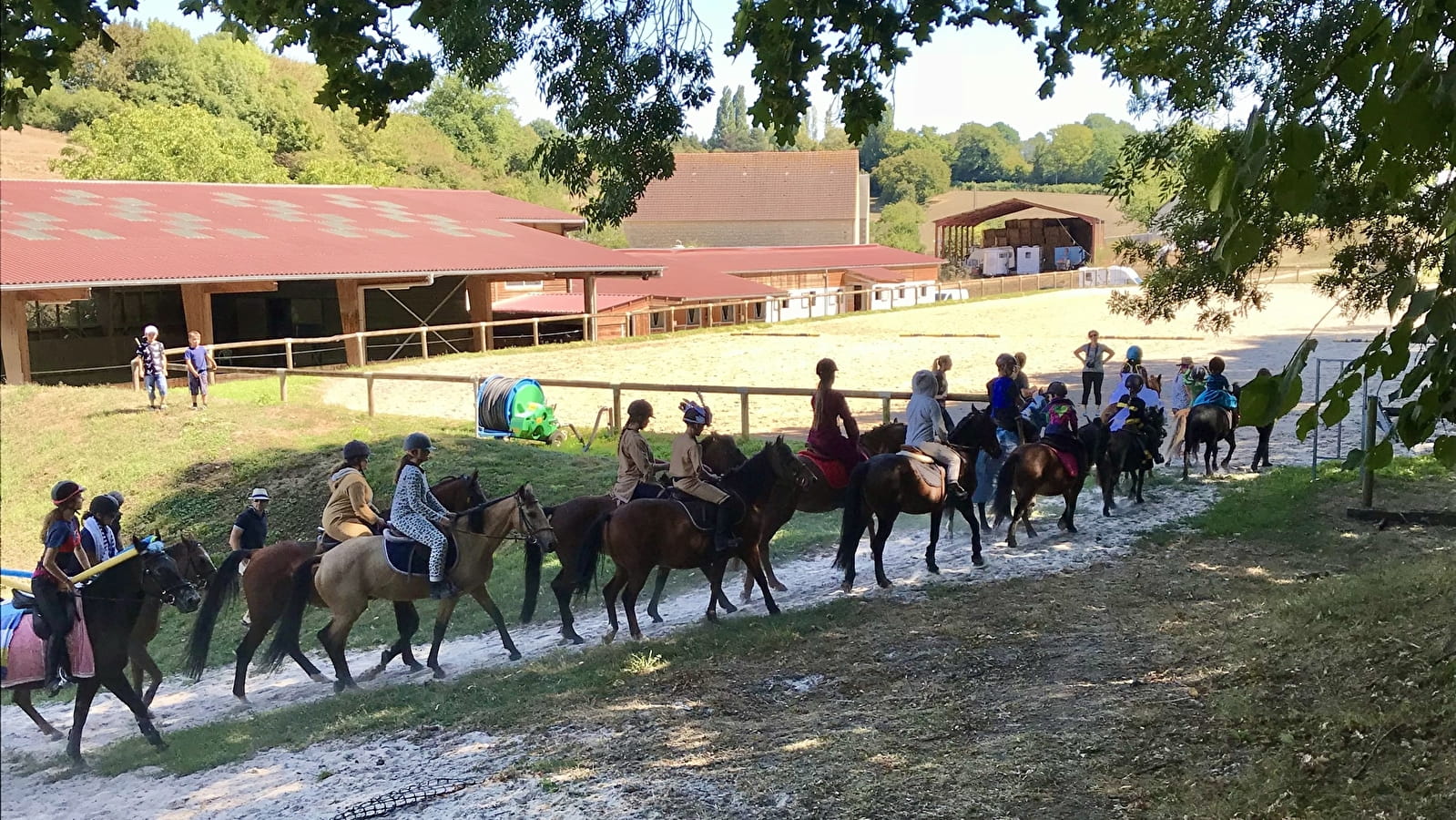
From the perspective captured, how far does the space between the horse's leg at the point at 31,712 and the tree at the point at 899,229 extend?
7656 cm

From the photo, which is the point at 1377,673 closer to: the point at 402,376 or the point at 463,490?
the point at 463,490

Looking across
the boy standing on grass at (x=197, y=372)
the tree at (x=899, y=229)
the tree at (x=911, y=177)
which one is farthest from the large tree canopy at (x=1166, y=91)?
the tree at (x=911, y=177)

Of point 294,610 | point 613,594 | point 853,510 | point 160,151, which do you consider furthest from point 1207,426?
point 160,151

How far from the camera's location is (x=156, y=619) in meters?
8.78

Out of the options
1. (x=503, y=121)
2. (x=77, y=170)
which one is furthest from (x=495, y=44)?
(x=503, y=121)

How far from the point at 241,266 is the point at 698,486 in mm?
19334

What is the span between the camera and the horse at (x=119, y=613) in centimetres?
820

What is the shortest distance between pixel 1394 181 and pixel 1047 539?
913cm

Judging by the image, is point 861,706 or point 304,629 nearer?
point 861,706

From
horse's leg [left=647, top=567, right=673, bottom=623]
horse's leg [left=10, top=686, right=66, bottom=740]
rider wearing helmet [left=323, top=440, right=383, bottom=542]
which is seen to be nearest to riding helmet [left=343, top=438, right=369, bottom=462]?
rider wearing helmet [left=323, top=440, right=383, bottom=542]

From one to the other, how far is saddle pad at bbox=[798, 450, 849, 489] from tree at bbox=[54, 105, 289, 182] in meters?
39.4

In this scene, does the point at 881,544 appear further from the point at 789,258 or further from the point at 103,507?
the point at 789,258

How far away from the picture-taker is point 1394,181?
3070mm

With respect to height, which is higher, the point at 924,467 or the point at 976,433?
the point at 976,433
